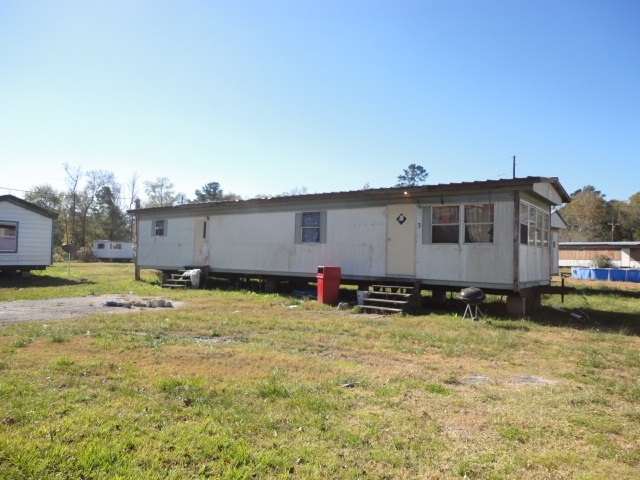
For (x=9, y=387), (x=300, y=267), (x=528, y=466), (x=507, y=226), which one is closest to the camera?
(x=528, y=466)

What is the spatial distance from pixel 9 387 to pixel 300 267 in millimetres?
10726

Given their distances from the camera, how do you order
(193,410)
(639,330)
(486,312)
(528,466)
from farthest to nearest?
1. (486,312)
2. (639,330)
3. (193,410)
4. (528,466)

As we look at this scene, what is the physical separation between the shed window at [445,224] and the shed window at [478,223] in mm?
243

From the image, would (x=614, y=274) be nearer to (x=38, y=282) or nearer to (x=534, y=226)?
(x=534, y=226)

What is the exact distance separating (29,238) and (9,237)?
2.36 feet

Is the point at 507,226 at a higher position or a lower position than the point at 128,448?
higher

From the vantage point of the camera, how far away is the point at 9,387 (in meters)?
4.19

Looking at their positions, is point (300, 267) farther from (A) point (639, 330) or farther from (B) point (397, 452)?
(B) point (397, 452)

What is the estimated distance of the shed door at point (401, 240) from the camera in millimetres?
12289

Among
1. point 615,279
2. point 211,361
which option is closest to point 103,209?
point 615,279

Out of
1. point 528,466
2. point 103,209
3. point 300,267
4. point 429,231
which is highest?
point 103,209

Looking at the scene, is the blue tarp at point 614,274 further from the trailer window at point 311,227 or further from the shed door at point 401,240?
the trailer window at point 311,227

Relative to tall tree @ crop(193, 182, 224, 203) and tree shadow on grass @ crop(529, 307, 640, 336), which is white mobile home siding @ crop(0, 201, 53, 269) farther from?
tall tree @ crop(193, 182, 224, 203)

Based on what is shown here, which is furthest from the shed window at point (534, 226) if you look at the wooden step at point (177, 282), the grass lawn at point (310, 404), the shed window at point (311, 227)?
the wooden step at point (177, 282)
